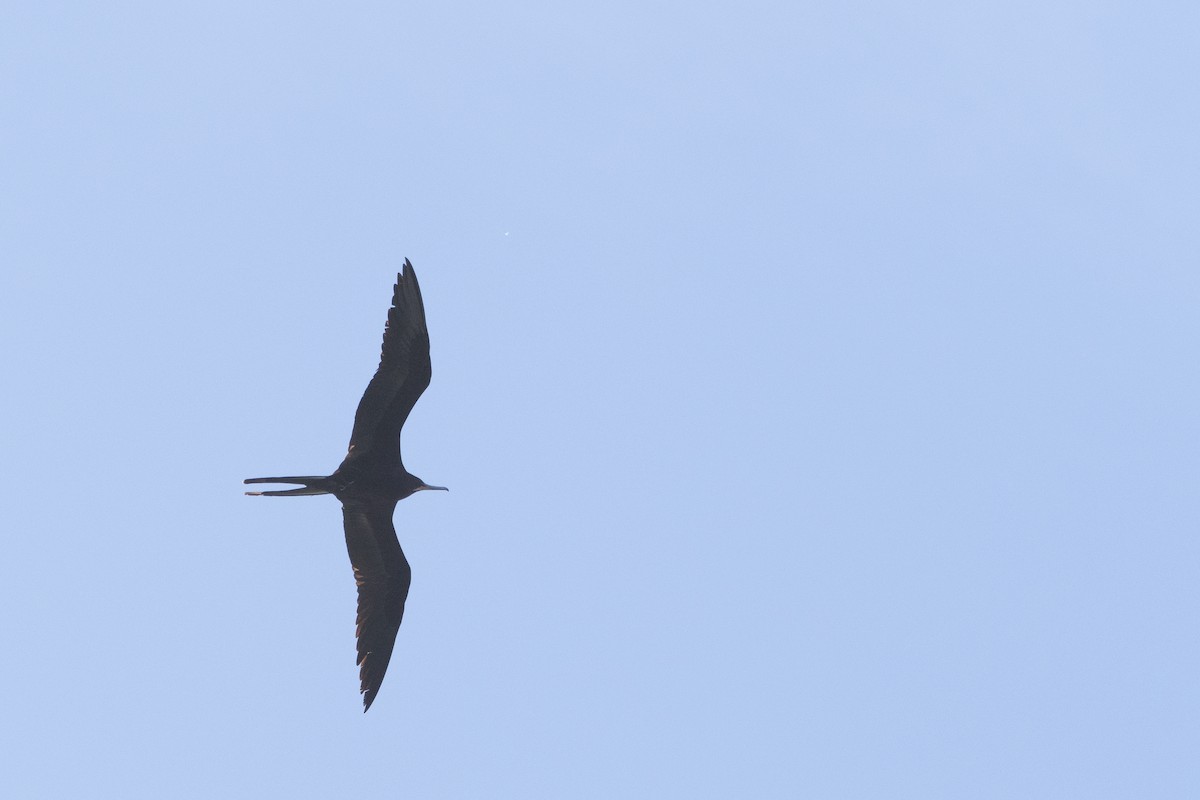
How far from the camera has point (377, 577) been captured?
2366 cm

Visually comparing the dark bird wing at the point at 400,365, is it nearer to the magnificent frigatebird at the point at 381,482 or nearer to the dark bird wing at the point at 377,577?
the magnificent frigatebird at the point at 381,482

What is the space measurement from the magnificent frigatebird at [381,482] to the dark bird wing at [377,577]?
16 millimetres

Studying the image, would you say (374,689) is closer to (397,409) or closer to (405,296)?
(397,409)

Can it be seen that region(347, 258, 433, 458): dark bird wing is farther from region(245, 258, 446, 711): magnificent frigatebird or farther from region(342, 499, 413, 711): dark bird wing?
region(342, 499, 413, 711): dark bird wing

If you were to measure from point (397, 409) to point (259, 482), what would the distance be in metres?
Result: 2.49

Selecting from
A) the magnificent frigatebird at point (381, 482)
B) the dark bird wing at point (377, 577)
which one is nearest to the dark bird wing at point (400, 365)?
the magnificent frigatebird at point (381, 482)

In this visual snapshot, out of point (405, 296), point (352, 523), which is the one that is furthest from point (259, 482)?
point (405, 296)

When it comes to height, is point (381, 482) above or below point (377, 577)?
above

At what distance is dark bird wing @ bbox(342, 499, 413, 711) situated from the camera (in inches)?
924

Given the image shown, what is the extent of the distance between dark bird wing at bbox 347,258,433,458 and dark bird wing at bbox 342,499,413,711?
1973 millimetres

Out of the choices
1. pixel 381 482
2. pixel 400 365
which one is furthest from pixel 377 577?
pixel 400 365

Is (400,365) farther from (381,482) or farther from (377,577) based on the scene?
(377,577)

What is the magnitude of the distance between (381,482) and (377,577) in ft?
6.36

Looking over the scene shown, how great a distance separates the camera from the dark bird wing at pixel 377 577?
2347 cm
